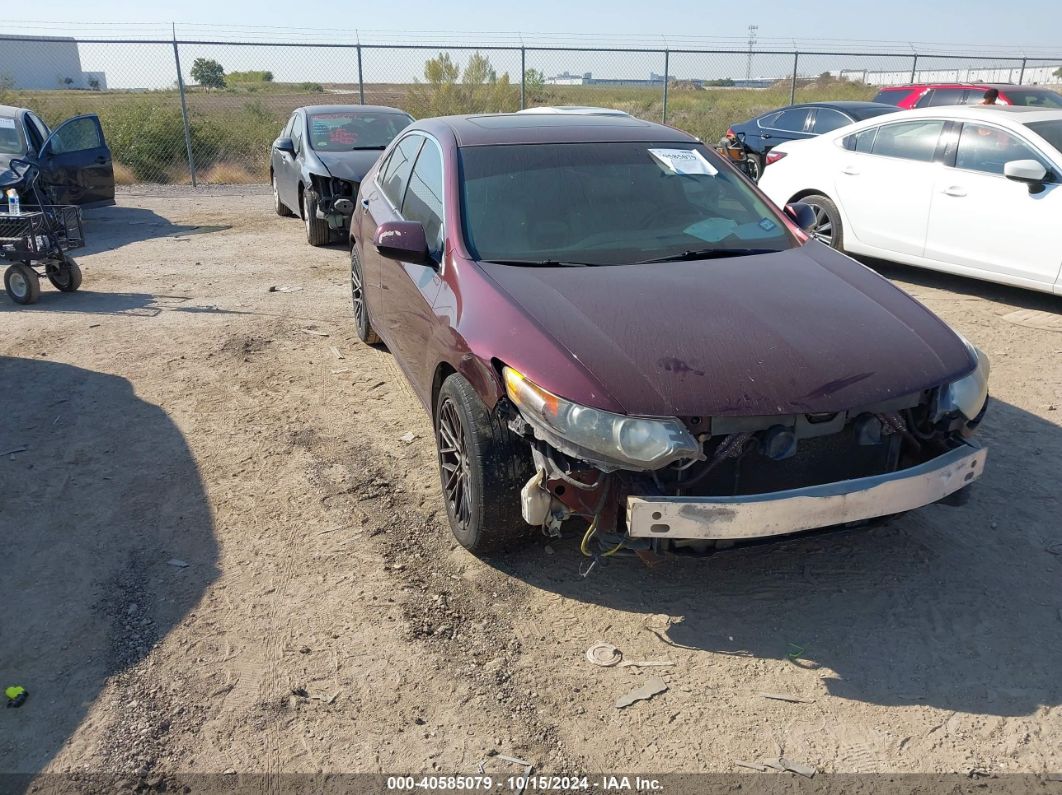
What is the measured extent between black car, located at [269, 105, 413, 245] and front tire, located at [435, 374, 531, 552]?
6241mm

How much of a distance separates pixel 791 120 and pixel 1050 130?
262 inches

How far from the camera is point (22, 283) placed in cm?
770

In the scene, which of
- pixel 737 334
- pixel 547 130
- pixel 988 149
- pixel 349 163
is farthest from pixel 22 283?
pixel 988 149

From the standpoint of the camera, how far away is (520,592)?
3.46 metres

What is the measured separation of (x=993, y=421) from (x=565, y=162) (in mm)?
2772

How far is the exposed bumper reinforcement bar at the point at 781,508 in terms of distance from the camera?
9.29 feet

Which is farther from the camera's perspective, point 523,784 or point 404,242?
point 404,242

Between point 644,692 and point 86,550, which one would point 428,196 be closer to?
point 86,550

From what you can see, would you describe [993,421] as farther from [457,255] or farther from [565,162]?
[457,255]

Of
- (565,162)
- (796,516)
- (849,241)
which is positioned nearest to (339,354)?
(565,162)

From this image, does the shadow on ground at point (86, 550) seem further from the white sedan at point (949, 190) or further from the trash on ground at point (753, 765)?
the white sedan at point (949, 190)

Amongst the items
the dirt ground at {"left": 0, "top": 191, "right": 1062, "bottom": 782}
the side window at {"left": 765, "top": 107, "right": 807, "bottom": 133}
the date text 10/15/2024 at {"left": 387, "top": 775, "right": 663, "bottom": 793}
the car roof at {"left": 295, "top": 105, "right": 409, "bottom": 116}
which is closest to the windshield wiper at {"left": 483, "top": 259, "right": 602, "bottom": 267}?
the dirt ground at {"left": 0, "top": 191, "right": 1062, "bottom": 782}

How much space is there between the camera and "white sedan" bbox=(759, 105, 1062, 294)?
6707 mm

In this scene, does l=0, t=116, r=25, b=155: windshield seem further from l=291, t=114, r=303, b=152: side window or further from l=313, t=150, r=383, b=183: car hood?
l=313, t=150, r=383, b=183: car hood
